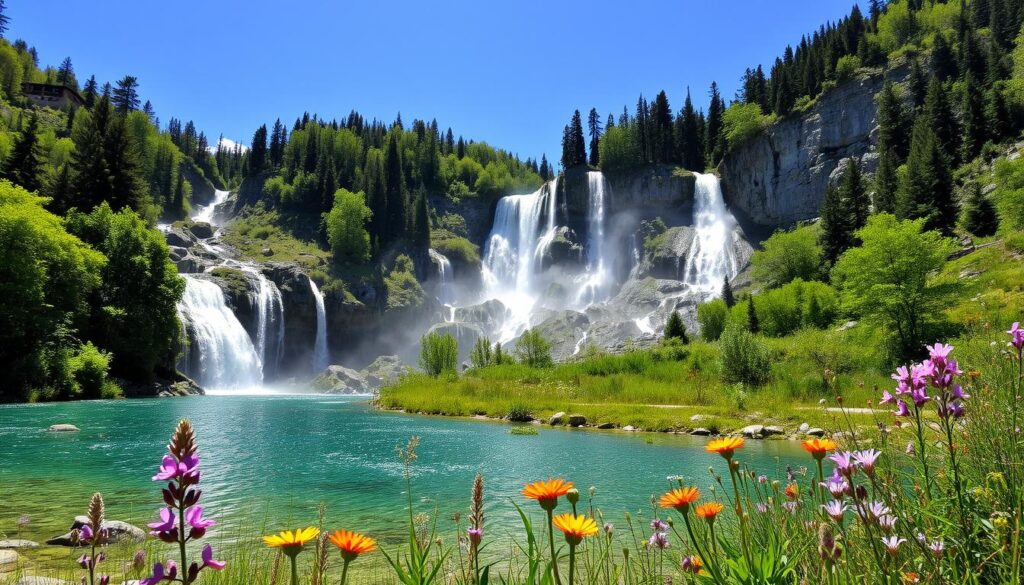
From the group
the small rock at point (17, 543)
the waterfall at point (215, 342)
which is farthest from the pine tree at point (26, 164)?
the small rock at point (17, 543)

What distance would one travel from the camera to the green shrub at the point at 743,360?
23.2 metres

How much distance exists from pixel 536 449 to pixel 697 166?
258 feet

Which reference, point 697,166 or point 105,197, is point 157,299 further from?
point 697,166

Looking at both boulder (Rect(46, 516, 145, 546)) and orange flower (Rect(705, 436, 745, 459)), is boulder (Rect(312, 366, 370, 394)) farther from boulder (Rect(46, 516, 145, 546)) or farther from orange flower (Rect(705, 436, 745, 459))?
orange flower (Rect(705, 436, 745, 459))

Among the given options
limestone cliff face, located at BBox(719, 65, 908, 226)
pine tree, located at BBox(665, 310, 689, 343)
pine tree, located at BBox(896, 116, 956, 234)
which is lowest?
pine tree, located at BBox(665, 310, 689, 343)

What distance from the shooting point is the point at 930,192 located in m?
41.5

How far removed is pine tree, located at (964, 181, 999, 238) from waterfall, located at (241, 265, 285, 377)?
62.5 metres

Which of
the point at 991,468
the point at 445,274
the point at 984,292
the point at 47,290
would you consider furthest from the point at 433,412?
the point at 445,274

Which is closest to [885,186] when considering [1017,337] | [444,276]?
[444,276]

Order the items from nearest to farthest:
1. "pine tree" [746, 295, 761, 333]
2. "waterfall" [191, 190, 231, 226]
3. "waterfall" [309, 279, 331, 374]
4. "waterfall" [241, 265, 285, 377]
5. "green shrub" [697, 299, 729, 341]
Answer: "pine tree" [746, 295, 761, 333]
"green shrub" [697, 299, 729, 341]
"waterfall" [241, 265, 285, 377]
"waterfall" [309, 279, 331, 374]
"waterfall" [191, 190, 231, 226]

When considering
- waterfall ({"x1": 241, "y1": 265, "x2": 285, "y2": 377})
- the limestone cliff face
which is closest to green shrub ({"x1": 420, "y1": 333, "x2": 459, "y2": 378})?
waterfall ({"x1": 241, "y1": 265, "x2": 285, "y2": 377})

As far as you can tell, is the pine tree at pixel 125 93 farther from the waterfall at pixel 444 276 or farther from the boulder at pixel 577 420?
the boulder at pixel 577 420

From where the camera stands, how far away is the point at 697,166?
8288 centimetres

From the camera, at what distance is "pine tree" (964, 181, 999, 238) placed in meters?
38.8
